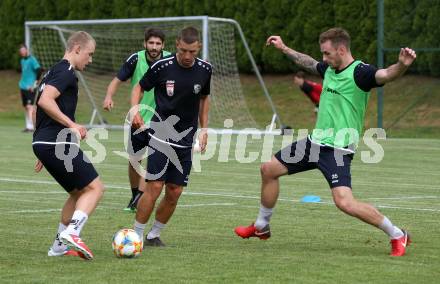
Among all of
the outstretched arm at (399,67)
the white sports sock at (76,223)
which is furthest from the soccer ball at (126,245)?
the outstretched arm at (399,67)

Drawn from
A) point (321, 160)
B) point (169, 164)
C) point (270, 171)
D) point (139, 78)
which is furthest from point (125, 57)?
point (321, 160)

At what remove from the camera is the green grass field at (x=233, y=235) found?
8023mm

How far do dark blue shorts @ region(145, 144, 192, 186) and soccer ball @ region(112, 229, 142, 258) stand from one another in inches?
29.9

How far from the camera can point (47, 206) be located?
41.4ft

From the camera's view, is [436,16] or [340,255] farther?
[436,16]

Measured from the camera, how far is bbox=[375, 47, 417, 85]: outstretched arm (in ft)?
28.2

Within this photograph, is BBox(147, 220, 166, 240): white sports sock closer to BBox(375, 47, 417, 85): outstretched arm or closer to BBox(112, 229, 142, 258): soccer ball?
BBox(112, 229, 142, 258): soccer ball

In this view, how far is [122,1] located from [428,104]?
12.8m

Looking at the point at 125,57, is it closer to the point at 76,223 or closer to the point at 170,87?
the point at 170,87

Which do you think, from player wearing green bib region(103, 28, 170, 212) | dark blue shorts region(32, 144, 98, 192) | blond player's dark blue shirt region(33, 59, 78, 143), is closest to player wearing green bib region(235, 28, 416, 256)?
dark blue shorts region(32, 144, 98, 192)

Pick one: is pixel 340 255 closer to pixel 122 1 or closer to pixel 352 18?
pixel 352 18

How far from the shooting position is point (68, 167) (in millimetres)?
8836

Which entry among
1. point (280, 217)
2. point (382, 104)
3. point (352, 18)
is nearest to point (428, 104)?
point (382, 104)

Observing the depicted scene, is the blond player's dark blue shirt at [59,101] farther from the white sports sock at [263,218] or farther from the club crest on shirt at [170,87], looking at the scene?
the white sports sock at [263,218]
